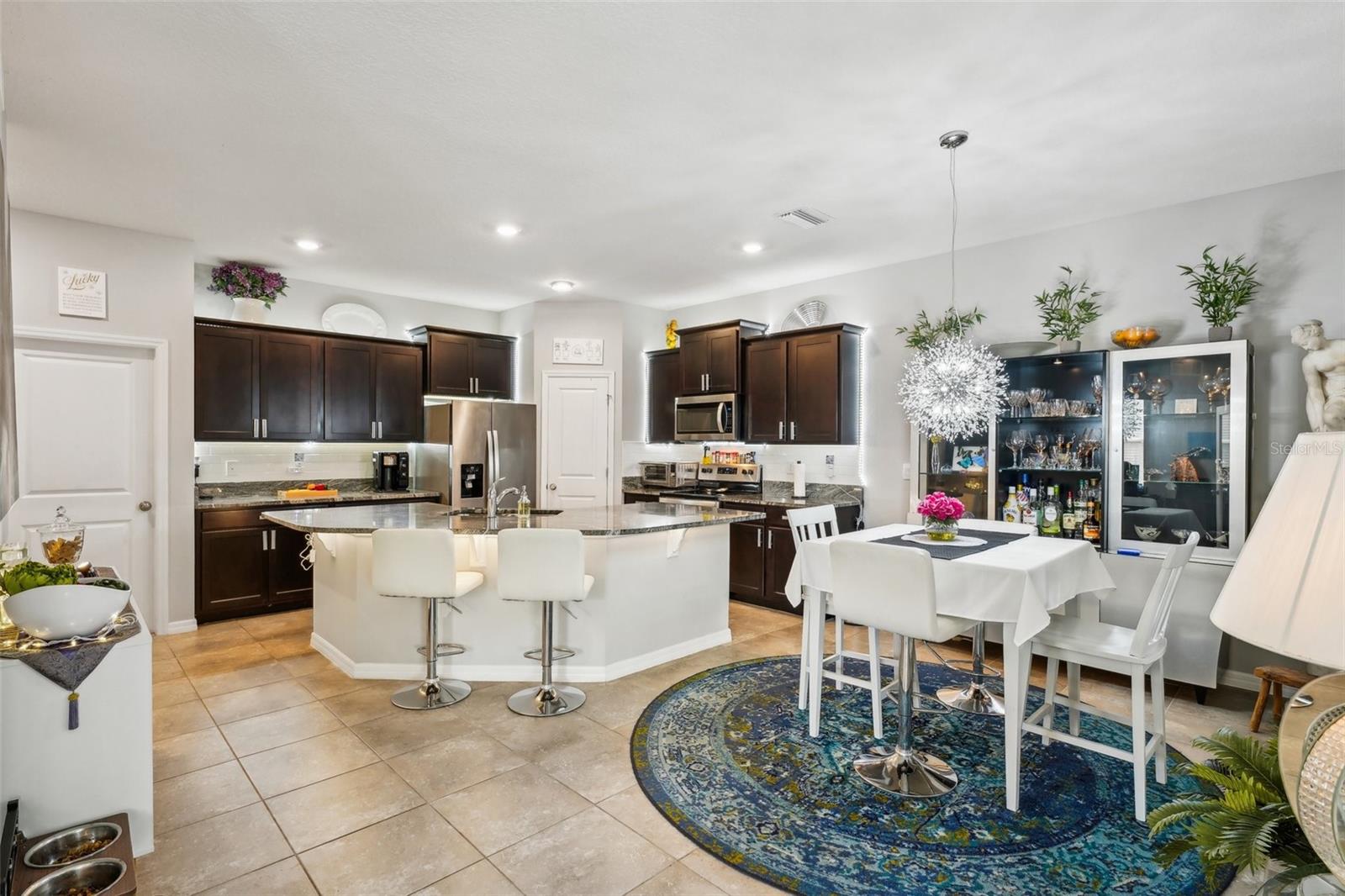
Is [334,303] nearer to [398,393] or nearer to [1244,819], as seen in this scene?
[398,393]

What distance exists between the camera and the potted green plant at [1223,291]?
3.62m

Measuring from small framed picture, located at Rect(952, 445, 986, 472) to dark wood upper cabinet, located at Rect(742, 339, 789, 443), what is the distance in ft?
5.01

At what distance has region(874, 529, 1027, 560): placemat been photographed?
118 inches

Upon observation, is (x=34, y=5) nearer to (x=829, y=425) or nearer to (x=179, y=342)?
(x=179, y=342)

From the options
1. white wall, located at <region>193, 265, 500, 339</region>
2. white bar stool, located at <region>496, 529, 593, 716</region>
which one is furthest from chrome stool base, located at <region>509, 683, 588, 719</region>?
white wall, located at <region>193, 265, 500, 339</region>

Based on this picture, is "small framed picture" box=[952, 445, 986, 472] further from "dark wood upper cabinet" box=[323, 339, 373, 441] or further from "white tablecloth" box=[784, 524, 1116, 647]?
"dark wood upper cabinet" box=[323, 339, 373, 441]

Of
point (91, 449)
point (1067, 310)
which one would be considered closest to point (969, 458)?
point (1067, 310)

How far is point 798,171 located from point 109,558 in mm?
5069

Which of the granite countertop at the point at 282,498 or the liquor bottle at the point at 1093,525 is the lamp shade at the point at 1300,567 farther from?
the granite countertop at the point at 282,498

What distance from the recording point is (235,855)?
2.23 metres

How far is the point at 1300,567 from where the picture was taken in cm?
92

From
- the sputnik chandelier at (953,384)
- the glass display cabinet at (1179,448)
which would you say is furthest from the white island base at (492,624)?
the glass display cabinet at (1179,448)

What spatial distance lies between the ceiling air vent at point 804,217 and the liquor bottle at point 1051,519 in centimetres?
223

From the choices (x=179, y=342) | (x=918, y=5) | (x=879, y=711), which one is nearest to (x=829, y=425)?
(x=879, y=711)
